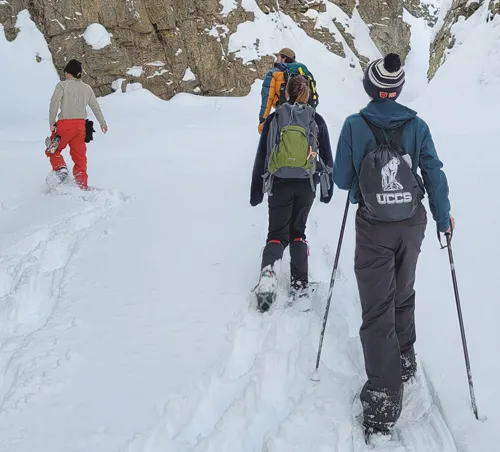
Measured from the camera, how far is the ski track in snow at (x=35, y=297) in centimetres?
286

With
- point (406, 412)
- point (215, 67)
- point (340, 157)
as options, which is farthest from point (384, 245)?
point (215, 67)

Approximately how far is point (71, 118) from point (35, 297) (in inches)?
158

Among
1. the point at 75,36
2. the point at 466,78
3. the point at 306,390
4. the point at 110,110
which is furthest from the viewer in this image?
the point at 75,36

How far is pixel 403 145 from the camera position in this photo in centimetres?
237

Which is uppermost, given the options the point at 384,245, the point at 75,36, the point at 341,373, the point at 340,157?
the point at 75,36

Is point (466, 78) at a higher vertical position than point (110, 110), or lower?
higher

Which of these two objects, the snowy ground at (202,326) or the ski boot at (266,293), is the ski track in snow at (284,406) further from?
the ski boot at (266,293)

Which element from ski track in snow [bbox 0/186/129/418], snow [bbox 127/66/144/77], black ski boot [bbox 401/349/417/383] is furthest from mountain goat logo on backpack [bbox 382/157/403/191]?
snow [bbox 127/66/144/77]

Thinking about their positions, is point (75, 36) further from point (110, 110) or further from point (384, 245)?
point (384, 245)

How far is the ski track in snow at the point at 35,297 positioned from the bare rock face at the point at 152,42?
11038mm

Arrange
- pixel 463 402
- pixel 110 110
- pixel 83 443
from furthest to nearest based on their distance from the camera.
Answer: pixel 110 110, pixel 463 402, pixel 83 443

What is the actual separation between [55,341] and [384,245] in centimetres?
223

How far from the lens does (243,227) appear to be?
5402 millimetres

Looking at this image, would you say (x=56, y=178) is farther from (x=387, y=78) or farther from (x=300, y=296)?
(x=387, y=78)
